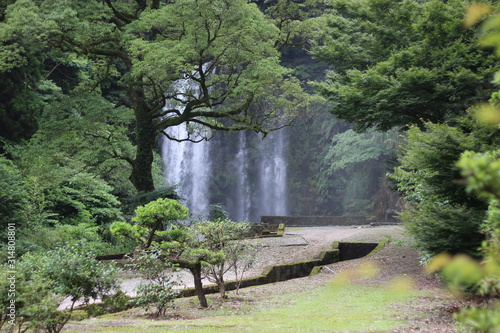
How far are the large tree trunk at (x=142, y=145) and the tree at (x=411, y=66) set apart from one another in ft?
26.0

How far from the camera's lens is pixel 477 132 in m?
6.76

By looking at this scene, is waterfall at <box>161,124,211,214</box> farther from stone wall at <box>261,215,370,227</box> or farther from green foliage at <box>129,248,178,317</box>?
green foliage at <box>129,248,178,317</box>

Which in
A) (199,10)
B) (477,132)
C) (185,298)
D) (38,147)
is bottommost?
(185,298)

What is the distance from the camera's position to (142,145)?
17.8 metres

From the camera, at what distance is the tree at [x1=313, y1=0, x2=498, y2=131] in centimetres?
996

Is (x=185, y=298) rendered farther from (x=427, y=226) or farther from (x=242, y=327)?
(x=427, y=226)

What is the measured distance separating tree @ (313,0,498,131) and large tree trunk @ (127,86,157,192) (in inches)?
312

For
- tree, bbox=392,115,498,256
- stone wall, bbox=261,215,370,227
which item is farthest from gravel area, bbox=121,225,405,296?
stone wall, bbox=261,215,370,227

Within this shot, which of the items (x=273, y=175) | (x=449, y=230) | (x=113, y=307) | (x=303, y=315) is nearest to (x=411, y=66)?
(x=449, y=230)

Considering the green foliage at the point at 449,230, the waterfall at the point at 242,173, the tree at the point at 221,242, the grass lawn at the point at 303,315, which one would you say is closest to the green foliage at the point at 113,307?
the grass lawn at the point at 303,315

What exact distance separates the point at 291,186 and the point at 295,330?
33869 millimetres

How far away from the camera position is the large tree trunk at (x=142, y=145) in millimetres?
17656

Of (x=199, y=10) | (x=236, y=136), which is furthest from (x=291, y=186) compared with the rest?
(x=199, y=10)

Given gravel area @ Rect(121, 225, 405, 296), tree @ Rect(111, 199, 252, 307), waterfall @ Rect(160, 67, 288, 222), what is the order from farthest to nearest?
waterfall @ Rect(160, 67, 288, 222) < gravel area @ Rect(121, 225, 405, 296) < tree @ Rect(111, 199, 252, 307)
